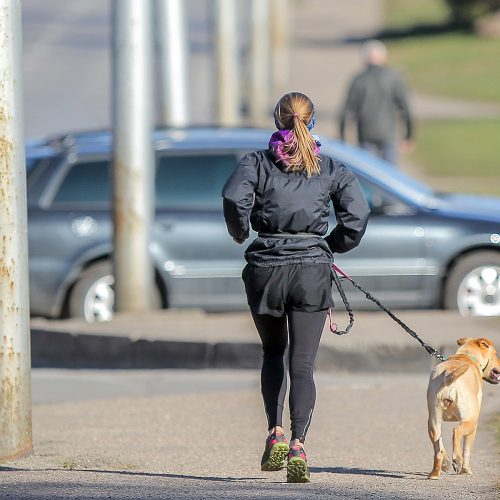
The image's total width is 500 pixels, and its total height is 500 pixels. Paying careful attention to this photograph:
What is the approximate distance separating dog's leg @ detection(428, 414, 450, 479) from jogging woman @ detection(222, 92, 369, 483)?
1.80 feet

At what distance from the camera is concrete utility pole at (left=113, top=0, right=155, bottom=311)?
1130 cm

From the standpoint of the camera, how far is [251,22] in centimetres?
2833

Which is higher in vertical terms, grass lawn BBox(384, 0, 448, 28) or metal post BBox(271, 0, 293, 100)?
grass lawn BBox(384, 0, 448, 28)

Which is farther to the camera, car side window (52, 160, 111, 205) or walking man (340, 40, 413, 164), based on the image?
walking man (340, 40, 413, 164)

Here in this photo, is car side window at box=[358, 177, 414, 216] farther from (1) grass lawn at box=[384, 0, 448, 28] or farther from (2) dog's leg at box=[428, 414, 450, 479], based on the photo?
(1) grass lawn at box=[384, 0, 448, 28]

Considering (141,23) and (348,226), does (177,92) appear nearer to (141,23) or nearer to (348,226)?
(141,23)

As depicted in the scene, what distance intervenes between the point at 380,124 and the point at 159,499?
10.6 meters

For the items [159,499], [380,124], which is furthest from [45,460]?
[380,124]

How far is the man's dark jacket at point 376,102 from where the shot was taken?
1603 centimetres

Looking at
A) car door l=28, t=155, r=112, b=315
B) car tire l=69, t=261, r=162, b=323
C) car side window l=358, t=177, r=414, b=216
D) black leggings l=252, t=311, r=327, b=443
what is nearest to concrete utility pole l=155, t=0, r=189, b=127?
car door l=28, t=155, r=112, b=315

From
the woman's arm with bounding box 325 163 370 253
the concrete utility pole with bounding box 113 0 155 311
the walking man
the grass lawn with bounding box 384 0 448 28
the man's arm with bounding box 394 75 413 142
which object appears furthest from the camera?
the grass lawn with bounding box 384 0 448 28

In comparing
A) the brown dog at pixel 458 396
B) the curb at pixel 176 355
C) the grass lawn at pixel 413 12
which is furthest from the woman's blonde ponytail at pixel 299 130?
the grass lawn at pixel 413 12

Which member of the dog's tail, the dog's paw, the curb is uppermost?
the dog's tail

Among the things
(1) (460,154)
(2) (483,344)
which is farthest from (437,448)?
(1) (460,154)
